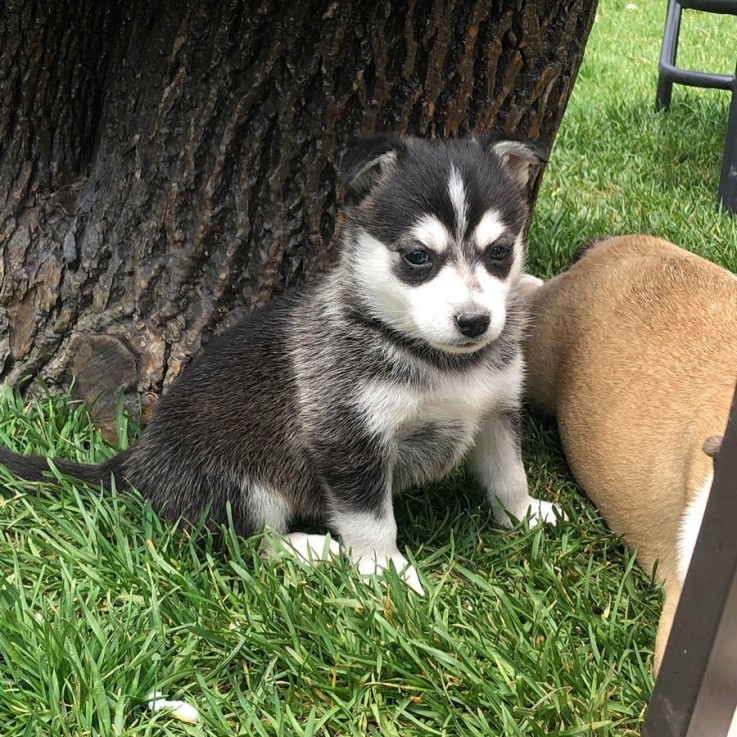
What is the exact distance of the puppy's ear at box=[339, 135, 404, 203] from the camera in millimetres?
2881

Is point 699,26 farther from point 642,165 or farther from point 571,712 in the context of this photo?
point 571,712

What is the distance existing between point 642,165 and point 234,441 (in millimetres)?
4700

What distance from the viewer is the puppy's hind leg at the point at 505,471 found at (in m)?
3.42

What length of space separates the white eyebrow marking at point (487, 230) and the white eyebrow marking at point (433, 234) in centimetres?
10

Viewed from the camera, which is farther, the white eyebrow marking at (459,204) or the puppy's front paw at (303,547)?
the puppy's front paw at (303,547)

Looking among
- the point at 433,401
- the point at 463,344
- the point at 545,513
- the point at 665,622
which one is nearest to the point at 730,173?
the point at 545,513

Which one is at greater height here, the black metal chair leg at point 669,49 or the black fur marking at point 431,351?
the black metal chair leg at point 669,49

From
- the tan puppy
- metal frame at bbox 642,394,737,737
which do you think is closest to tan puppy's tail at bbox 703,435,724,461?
metal frame at bbox 642,394,737,737

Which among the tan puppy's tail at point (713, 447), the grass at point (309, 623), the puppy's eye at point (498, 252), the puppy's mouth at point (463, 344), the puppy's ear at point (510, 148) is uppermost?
the puppy's ear at point (510, 148)

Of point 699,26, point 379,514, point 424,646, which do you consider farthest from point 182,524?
point 699,26

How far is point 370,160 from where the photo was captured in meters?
2.89

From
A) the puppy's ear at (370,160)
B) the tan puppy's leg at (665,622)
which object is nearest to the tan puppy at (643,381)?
the tan puppy's leg at (665,622)

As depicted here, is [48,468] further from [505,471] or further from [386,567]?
[505,471]

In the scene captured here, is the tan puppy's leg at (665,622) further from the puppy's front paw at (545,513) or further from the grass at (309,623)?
the puppy's front paw at (545,513)
